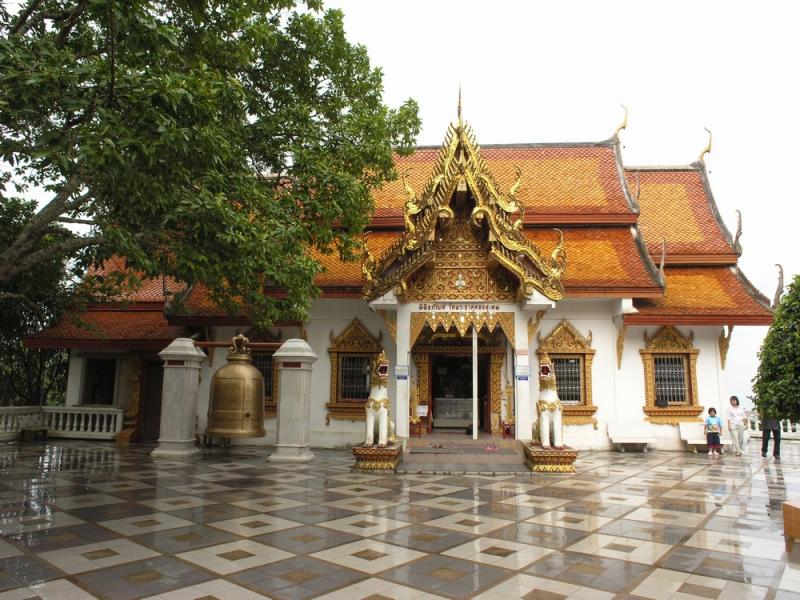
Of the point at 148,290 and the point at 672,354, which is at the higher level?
the point at 148,290

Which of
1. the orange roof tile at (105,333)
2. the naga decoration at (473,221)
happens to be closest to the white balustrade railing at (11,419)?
the orange roof tile at (105,333)

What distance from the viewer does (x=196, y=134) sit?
614 cm

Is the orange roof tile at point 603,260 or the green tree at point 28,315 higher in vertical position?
the orange roof tile at point 603,260

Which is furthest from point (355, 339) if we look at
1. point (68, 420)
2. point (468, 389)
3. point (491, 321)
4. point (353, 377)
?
point (68, 420)

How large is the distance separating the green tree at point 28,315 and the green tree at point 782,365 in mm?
15190

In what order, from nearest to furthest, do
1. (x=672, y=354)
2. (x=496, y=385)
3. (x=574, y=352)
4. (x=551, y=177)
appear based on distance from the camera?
1. (x=496, y=385)
2. (x=574, y=352)
3. (x=672, y=354)
4. (x=551, y=177)

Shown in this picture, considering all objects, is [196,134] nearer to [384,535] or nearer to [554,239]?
[384,535]

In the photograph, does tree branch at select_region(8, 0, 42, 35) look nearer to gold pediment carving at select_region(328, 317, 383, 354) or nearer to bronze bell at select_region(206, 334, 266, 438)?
bronze bell at select_region(206, 334, 266, 438)

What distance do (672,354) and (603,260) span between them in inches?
103

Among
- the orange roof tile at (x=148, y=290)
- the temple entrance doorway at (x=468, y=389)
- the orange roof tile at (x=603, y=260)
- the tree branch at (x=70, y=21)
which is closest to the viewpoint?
the tree branch at (x=70, y=21)

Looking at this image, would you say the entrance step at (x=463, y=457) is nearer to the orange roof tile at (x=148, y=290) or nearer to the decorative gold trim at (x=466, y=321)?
the decorative gold trim at (x=466, y=321)

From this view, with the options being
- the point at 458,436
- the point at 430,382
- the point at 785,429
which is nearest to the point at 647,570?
the point at 458,436

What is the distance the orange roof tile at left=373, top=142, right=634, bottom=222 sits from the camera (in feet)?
49.3

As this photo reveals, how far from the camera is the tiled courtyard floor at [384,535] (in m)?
4.25
